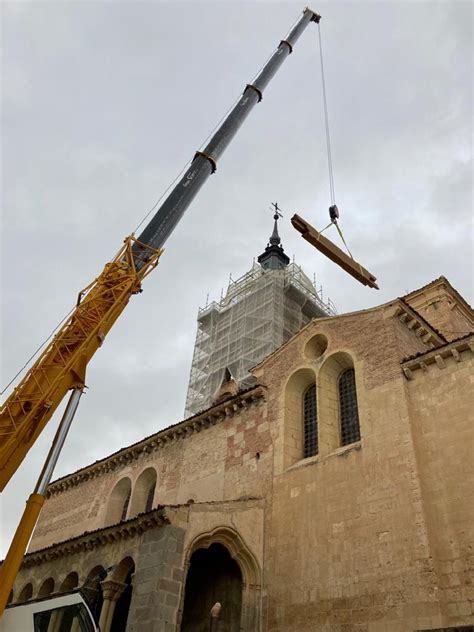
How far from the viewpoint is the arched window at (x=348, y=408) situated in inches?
630

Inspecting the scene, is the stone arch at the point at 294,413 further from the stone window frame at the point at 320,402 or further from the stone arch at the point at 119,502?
the stone arch at the point at 119,502

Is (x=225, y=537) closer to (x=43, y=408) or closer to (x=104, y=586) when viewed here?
(x=104, y=586)

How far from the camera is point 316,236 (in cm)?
1969

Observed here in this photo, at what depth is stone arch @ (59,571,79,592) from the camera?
1664 centimetres

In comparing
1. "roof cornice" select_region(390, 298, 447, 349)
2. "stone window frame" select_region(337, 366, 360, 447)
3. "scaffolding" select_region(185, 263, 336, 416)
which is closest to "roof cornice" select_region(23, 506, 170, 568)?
"stone window frame" select_region(337, 366, 360, 447)

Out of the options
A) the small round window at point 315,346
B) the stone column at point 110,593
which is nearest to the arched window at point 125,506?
the stone column at point 110,593

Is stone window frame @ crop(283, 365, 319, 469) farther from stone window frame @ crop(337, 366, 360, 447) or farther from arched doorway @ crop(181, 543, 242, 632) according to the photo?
arched doorway @ crop(181, 543, 242, 632)

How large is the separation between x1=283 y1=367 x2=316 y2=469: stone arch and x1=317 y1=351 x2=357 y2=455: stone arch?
652 millimetres

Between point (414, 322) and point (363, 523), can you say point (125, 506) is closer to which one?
point (363, 523)

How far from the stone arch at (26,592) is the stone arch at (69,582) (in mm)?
2347

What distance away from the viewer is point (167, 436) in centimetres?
2148

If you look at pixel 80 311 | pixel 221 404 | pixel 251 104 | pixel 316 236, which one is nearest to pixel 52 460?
pixel 80 311

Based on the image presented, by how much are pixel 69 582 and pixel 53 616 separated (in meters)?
6.60

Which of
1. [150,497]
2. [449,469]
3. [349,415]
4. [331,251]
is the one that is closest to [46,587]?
[150,497]
